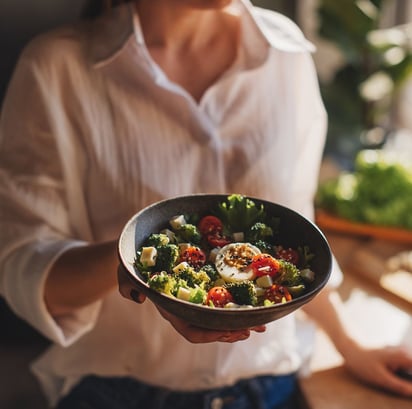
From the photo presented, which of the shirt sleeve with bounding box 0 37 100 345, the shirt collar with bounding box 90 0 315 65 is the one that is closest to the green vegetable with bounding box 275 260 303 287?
the shirt sleeve with bounding box 0 37 100 345

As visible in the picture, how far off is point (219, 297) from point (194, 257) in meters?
0.09

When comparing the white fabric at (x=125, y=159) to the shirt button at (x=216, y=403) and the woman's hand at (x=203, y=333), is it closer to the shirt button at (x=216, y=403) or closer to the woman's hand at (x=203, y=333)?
the shirt button at (x=216, y=403)

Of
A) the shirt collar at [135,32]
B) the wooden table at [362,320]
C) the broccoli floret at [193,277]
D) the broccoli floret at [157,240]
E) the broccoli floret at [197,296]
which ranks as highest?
the shirt collar at [135,32]

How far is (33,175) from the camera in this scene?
3.74 feet

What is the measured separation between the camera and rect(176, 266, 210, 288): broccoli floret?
0.77 metres

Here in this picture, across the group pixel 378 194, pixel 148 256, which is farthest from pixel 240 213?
pixel 378 194

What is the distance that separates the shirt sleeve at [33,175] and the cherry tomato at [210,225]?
1.06 feet

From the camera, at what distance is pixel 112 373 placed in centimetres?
125

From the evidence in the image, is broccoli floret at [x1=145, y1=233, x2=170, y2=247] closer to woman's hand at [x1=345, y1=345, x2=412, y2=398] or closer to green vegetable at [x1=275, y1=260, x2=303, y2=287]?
green vegetable at [x1=275, y1=260, x2=303, y2=287]

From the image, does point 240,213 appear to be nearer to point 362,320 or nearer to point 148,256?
point 148,256

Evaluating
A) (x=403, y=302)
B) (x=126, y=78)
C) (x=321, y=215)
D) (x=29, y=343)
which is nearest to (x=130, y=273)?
(x=126, y=78)

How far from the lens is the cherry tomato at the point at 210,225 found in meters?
0.87

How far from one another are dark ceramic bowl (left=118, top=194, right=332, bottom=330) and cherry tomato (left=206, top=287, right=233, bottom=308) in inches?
1.3

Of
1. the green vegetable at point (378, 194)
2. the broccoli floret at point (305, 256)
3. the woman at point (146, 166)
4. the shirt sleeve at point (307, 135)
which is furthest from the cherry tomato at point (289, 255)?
the green vegetable at point (378, 194)
